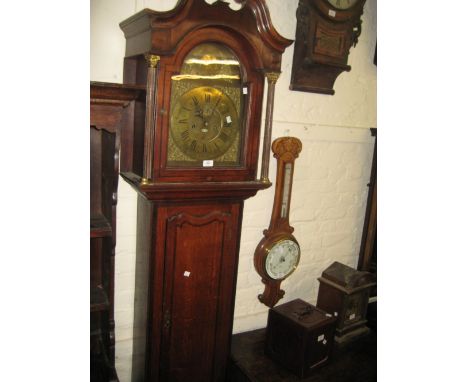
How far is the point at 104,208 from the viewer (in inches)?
67.6

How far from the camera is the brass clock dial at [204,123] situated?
1544 millimetres

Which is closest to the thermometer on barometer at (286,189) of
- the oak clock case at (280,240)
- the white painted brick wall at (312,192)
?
the oak clock case at (280,240)

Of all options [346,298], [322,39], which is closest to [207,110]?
[322,39]

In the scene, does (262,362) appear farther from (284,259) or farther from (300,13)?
(300,13)

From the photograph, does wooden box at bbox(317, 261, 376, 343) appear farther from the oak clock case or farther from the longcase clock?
the longcase clock

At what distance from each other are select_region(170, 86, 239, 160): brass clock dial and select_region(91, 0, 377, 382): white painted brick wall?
466 mm

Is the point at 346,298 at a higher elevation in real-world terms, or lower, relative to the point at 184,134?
lower

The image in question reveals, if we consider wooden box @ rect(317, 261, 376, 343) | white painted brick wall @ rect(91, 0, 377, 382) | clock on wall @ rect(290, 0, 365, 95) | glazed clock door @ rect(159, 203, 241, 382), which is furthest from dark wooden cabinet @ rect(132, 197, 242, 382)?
clock on wall @ rect(290, 0, 365, 95)

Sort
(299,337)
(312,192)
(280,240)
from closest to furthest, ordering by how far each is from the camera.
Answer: (299,337), (280,240), (312,192)

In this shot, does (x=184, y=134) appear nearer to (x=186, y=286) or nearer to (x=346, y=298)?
(x=186, y=286)

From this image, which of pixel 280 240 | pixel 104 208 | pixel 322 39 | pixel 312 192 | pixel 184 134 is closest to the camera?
pixel 184 134

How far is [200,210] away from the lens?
1.70 m

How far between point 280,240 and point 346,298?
52 cm
